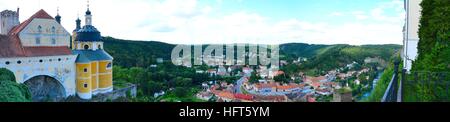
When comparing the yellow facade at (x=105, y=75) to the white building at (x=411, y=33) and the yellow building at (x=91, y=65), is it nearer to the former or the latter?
the yellow building at (x=91, y=65)

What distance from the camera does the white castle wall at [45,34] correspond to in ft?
11.6

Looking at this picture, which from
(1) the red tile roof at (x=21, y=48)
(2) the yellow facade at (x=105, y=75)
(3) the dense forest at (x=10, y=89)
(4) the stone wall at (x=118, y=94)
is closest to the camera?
(3) the dense forest at (x=10, y=89)

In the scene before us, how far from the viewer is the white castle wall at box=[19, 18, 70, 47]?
354cm

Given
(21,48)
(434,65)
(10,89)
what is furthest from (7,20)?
(434,65)

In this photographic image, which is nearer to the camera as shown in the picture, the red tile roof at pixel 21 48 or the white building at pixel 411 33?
the red tile roof at pixel 21 48

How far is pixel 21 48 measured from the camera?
348cm

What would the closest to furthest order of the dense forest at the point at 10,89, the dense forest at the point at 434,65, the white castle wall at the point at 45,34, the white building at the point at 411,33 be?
the dense forest at the point at 10,89, the white castle wall at the point at 45,34, the dense forest at the point at 434,65, the white building at the point at 411,33

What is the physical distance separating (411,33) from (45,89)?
569 centimetres

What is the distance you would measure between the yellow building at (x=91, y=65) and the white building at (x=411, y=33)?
4.84m

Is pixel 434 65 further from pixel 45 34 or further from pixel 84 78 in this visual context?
pixel 45 34

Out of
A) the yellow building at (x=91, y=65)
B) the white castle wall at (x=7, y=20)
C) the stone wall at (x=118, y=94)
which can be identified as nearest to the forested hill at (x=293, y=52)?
the yellow building at (x=91, y=65)
